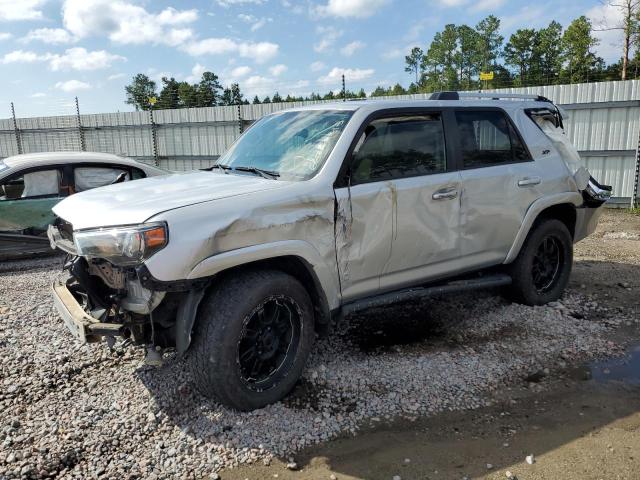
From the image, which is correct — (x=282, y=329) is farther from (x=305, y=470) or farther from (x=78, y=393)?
(x=78, y=393)

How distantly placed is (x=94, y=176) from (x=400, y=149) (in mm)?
5371

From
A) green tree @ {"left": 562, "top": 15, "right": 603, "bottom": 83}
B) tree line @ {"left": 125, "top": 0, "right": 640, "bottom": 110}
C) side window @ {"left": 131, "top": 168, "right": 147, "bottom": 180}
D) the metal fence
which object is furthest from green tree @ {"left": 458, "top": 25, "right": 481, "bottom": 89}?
side window @ {"left": 131, "top": 168, "right": 147, "bottom": 180}

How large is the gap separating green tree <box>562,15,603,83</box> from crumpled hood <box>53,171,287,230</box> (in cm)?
4674

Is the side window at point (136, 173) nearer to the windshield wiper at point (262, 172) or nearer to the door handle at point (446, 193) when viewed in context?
the windshield wiper at point (262, 172)

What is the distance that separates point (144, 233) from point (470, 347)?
2.87 meters

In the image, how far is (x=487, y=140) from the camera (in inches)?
184

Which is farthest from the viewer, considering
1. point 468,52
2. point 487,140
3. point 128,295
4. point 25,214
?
point 468,52

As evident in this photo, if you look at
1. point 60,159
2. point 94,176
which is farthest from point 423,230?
point 60,159

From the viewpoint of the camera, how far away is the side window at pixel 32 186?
7184mm

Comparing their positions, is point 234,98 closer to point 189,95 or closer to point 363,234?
point 189,95

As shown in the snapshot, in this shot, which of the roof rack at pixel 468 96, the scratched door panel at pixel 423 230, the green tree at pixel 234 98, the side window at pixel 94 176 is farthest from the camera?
the green tree at pixel 234 98

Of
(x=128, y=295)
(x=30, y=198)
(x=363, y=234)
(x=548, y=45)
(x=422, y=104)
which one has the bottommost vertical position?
(x=128, y=295)

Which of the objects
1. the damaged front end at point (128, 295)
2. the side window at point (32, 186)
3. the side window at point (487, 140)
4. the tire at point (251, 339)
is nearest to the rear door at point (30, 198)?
the side window at point (32, 186)

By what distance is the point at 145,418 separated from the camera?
11.0 feet
